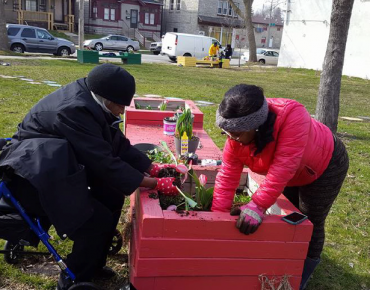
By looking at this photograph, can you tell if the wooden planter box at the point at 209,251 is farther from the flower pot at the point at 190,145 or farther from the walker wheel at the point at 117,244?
the flower pot at the point at 190,145

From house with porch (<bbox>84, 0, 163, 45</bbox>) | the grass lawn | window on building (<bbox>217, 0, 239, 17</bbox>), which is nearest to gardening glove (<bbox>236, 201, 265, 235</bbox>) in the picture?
the grass lawn

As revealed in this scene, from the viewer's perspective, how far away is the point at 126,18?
1790 inches

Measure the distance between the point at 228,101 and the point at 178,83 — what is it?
11.9 metres

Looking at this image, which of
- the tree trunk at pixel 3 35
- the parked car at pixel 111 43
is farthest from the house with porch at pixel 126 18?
the tree trunk at pixel 3 35

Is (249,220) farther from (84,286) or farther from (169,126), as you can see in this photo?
(169,126)

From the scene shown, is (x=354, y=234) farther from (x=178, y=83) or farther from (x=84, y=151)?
(x=178, y=83)

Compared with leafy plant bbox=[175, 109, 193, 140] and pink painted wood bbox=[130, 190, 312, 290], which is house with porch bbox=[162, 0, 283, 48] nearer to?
leafy plant bbox=[175, 109, 193, 140]

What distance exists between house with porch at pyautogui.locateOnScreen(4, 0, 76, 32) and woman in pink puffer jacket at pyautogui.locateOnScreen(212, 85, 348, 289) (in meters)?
40.4

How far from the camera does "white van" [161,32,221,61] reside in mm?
26828

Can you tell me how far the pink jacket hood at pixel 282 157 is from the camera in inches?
87.0

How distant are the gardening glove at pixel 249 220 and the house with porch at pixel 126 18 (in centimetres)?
4320

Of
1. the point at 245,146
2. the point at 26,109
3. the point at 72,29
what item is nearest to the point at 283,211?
the point at 245,146

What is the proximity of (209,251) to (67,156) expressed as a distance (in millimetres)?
983

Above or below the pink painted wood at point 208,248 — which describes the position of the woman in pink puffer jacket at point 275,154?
above
